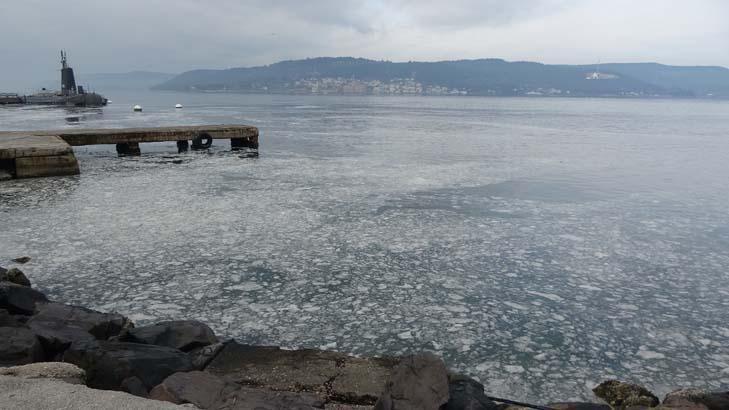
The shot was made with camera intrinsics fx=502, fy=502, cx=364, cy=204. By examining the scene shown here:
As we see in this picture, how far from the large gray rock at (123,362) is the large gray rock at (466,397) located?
6.70ft

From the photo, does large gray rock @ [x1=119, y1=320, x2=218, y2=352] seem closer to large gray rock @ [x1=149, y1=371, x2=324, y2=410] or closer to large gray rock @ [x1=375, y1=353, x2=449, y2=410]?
large gray rock @ [x1=149, y1=371, x2=324, y2=410]

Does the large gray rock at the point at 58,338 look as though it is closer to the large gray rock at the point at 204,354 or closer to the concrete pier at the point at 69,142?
the large gray rock at the point at 204,354

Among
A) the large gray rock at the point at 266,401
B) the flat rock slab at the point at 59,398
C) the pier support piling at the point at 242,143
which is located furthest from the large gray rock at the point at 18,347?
the pier support piling at the point at 242,143

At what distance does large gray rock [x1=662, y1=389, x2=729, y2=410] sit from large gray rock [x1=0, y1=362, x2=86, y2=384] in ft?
13.8

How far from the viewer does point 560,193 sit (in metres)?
12.6

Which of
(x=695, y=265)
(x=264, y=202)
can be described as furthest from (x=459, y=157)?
(x=695, y=265)

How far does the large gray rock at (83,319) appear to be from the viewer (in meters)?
4.45

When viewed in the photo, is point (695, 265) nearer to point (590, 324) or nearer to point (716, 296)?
point (716, 296)

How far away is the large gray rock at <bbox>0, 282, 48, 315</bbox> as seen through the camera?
195 inches

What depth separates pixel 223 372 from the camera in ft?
13.2

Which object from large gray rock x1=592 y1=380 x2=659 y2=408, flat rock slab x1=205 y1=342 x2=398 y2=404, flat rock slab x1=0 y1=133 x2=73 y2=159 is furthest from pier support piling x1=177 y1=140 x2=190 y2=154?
large gray rock x1=592 y1=380 x2=659 y2=408

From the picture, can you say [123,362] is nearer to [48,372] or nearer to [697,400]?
[48,372]

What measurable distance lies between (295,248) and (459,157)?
13.1 metres

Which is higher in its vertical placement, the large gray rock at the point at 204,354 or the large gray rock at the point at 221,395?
the large gray rock at the point at 221,395
